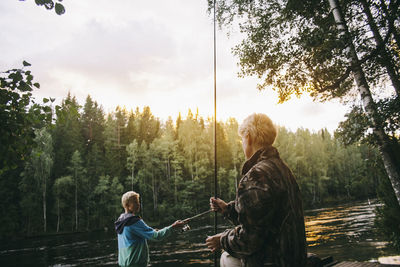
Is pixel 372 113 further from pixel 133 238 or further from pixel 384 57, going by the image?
pixel 133 238

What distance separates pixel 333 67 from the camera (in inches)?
243

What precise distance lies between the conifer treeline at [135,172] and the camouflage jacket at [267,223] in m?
21.7

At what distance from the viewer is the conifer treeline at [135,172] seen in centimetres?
3127

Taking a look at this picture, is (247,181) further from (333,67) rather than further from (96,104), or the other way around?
(96,104)

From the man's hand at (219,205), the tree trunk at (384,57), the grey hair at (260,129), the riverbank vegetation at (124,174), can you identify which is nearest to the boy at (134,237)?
the man's hand at (219,205)

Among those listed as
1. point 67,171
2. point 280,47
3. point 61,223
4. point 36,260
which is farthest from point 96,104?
point 280,47

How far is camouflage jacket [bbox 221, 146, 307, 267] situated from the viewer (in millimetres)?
1568

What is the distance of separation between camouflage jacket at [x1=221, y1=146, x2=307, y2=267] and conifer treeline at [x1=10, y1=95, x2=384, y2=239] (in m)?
21.7

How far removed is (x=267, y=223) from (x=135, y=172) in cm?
4361

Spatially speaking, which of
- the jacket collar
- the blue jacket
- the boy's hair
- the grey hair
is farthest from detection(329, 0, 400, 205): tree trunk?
the boy's hair

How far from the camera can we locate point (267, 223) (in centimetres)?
157

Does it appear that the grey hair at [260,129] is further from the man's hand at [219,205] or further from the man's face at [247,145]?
the man's hand at [219,205]

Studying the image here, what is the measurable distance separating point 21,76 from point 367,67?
671 cm

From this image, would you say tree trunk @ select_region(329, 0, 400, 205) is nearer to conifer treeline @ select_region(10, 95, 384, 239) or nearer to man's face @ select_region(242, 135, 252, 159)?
man's face @ select_region(242, 135, 252, 159)
